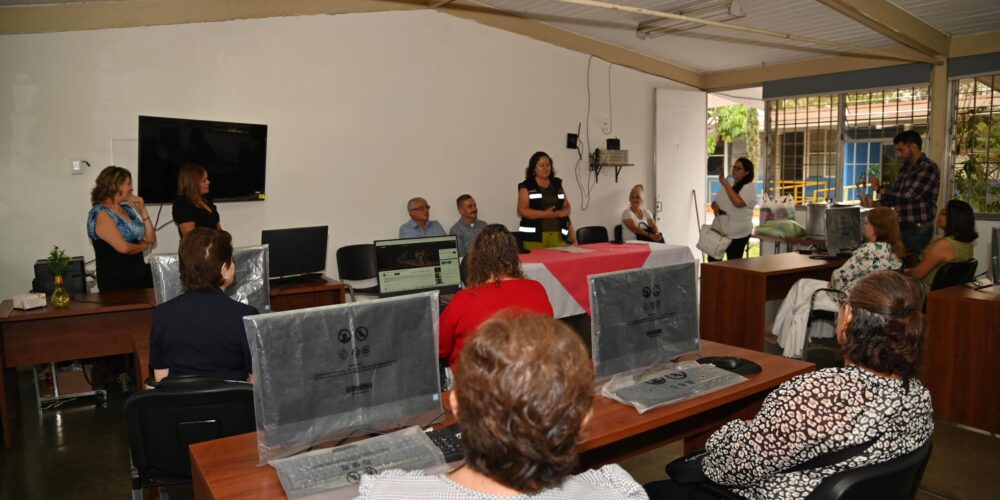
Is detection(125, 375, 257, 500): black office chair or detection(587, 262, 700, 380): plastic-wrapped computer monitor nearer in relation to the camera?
detection(125, 375, 257, 500): black office chair

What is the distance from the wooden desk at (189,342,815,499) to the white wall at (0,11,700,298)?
4323mm

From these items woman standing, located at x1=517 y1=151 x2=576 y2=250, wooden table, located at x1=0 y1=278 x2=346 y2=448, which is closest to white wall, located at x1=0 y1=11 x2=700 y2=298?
woman standing, located at x1=517 y1=151 x2=576 y2=250

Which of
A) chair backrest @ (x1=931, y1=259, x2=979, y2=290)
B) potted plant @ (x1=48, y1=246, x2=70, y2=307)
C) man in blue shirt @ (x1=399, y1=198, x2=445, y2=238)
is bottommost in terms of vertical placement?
chair backrest @ (x1=931, y1=259, x2=979, y2=290)

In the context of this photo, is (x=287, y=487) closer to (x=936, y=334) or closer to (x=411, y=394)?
(x=411, y=394)

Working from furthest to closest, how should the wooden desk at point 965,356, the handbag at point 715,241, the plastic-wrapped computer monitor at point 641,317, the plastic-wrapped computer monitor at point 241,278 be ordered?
the handbag at point 715,241, the wooden desk at point 965,356, the plastic-wrapped computer monitor at point 241,278, the plastic-wrapped computer monitor at point 641,317

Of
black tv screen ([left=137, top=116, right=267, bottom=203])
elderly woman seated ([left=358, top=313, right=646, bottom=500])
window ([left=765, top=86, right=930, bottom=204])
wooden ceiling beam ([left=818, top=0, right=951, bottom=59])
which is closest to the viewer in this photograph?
elderly woman seated ([left=358, top=313, right=646, bottom=500])

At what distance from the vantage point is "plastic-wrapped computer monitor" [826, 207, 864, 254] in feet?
18.8

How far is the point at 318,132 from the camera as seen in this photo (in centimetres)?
630

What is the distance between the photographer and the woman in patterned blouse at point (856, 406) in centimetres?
163

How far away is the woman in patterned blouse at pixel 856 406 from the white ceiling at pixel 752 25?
5.28 meters

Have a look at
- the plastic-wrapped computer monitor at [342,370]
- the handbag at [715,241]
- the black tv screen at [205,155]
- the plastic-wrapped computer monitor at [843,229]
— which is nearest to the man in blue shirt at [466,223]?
the black tv screen at [205,155]

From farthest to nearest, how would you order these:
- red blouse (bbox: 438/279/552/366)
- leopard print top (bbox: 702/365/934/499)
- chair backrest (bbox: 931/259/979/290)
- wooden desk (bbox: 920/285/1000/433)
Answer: chair backrest (bbox: 931/259/979/290) < wooden desk (bbox: 920/285/1000/433) < red blouse (bbox: 438/279/552/366) < leopard print top (bbox: 702/365/934/499)

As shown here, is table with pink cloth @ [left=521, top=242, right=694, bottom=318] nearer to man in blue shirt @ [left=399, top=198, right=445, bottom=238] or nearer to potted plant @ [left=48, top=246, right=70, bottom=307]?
man in blue shirt @ [left=399, top=198, right=445, bottom=238]

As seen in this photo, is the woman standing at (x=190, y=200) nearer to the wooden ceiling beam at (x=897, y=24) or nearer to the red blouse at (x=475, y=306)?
the red blouse at (x=475, y=306)
